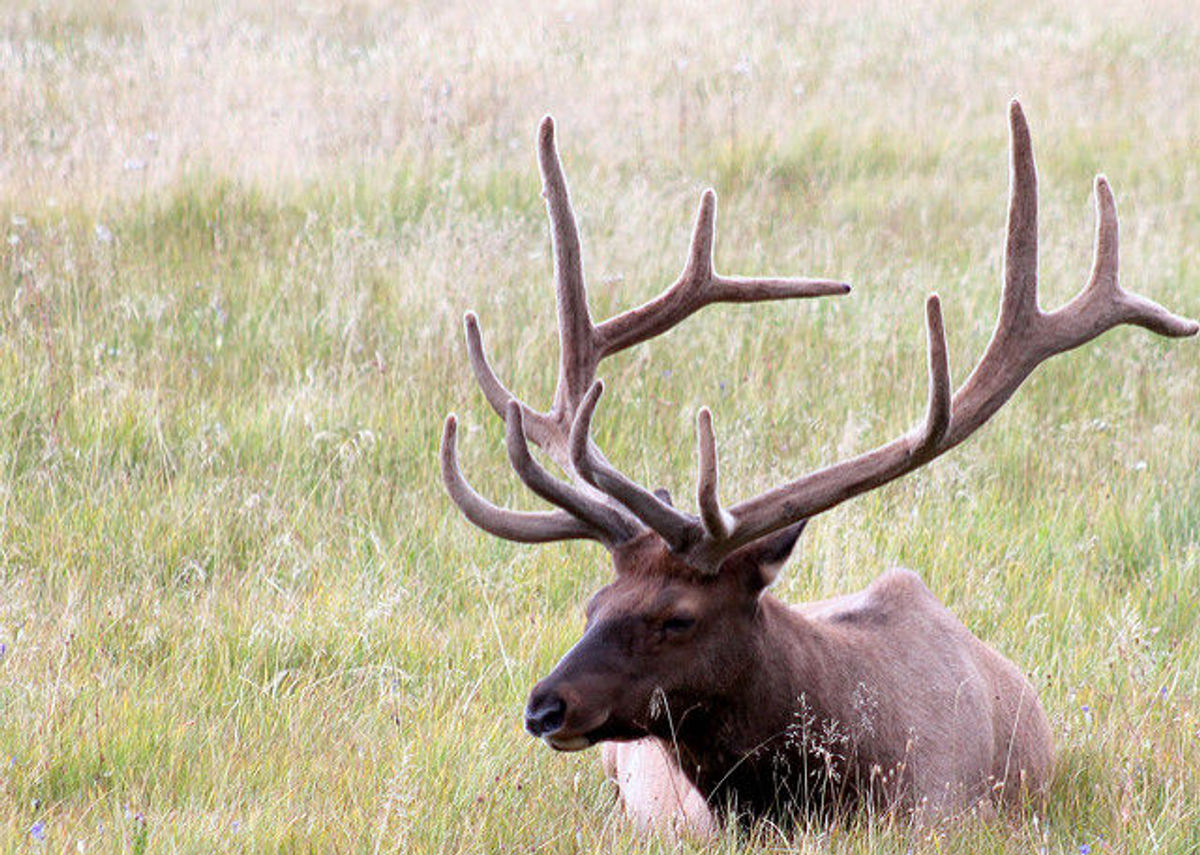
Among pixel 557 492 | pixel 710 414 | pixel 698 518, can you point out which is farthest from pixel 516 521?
pixel 710 414

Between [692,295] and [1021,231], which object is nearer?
[1021,231]

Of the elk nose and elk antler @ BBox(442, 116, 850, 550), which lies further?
elk antler @ BBox(442, 116, 850, 550)

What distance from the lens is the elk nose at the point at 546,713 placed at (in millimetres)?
3402

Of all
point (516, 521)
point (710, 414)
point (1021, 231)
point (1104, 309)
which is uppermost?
point (1021, 231)

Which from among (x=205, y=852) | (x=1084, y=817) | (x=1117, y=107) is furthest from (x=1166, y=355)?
(x=1117, y=107)

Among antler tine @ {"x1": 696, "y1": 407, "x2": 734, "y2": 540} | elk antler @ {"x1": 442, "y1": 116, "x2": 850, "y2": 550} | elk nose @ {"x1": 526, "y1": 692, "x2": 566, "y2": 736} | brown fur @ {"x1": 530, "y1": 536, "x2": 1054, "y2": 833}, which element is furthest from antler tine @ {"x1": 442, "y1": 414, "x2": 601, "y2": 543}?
elk nose @ {"x1": 526, "y1": 692, "x2": 566, "y2": 736}

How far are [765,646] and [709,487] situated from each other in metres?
0.51

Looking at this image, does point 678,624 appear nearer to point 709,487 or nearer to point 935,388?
point 709,487

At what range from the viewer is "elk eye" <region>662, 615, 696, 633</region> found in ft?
11.8

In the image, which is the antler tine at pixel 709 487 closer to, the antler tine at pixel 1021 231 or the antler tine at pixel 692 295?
the antler tine at pixel 1021 231

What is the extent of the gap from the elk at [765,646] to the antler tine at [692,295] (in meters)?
0.21

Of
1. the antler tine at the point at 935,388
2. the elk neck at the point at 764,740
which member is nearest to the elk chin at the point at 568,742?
the elk neck at the point at 764,740

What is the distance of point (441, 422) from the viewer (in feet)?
20.4

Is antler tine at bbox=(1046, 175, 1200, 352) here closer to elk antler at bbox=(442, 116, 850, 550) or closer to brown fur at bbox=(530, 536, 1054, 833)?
elk antler at bbox=(442, 116, 850, 550)
